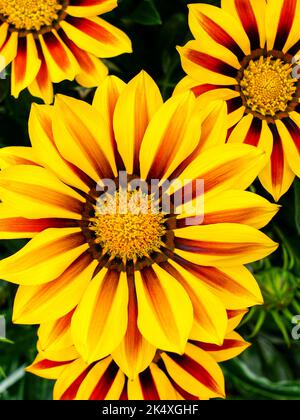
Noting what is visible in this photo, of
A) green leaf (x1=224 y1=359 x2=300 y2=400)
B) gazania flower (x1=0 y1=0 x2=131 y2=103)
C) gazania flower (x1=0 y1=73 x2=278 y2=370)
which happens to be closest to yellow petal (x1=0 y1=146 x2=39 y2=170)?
gazania flower (x1=0 y1=73 x2=278 y2=370)

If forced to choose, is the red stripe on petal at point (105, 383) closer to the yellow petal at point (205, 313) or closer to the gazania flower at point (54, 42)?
the yellow petal at point (205, 313)

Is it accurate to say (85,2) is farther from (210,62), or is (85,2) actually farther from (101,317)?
(101,317)

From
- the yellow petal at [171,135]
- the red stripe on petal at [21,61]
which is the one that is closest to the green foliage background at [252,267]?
the red stripe on petal at [21,61]

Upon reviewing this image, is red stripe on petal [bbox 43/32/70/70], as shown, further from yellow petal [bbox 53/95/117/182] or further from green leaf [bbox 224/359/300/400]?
green leaf [bbox 224/359/300/400]

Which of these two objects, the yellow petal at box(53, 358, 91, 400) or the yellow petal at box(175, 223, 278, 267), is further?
the yellow petal at box(53, 358, 91, 400)

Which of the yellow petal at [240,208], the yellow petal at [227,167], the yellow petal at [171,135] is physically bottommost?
the yellow petal at [240,208]

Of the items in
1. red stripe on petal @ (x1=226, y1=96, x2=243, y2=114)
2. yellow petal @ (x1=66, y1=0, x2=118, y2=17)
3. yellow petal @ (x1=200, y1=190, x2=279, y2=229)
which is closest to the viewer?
yellow petal @ (x1=200, y1=190, x2=279, y2=229)
